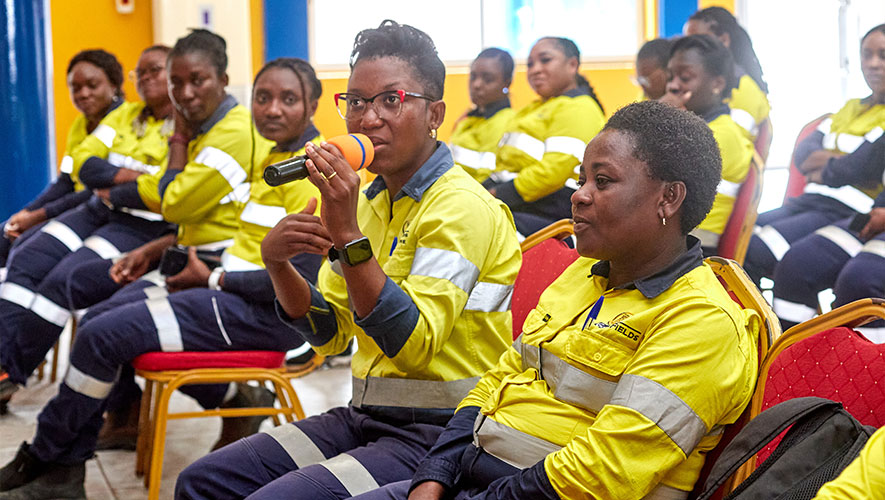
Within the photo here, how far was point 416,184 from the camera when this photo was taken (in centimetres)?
181

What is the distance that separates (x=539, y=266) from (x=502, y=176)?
2.28m

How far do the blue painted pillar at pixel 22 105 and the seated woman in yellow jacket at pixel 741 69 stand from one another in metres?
4.49

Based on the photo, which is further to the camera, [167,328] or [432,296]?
[167,328]

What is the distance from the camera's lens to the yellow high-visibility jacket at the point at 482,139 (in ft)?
15.4

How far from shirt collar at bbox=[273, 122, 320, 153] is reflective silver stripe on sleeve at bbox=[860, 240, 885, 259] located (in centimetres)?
188

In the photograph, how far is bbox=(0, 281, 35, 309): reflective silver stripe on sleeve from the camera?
3.50m

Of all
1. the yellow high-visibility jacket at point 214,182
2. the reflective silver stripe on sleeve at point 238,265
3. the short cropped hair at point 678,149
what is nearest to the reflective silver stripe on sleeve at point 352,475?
the short cropped hair at point 678,149

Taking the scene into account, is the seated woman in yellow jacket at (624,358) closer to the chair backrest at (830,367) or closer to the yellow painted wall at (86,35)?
the chair backrest at (830,367)

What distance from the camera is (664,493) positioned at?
1.28 m

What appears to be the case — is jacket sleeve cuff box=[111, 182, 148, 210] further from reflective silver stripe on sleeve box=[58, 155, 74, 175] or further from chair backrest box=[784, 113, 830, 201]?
chair backrest box=[784, 113, 830, 201]

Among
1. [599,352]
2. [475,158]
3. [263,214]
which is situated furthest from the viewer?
[475,158]

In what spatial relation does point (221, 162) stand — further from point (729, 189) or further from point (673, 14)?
point (673, 14)

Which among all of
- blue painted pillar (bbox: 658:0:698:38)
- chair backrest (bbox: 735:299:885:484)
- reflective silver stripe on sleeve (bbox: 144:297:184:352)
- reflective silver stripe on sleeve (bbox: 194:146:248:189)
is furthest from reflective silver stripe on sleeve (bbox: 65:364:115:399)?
blue painted pillar (bbox: 658:0:698:38)

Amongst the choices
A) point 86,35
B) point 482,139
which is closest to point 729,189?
point 482,139
